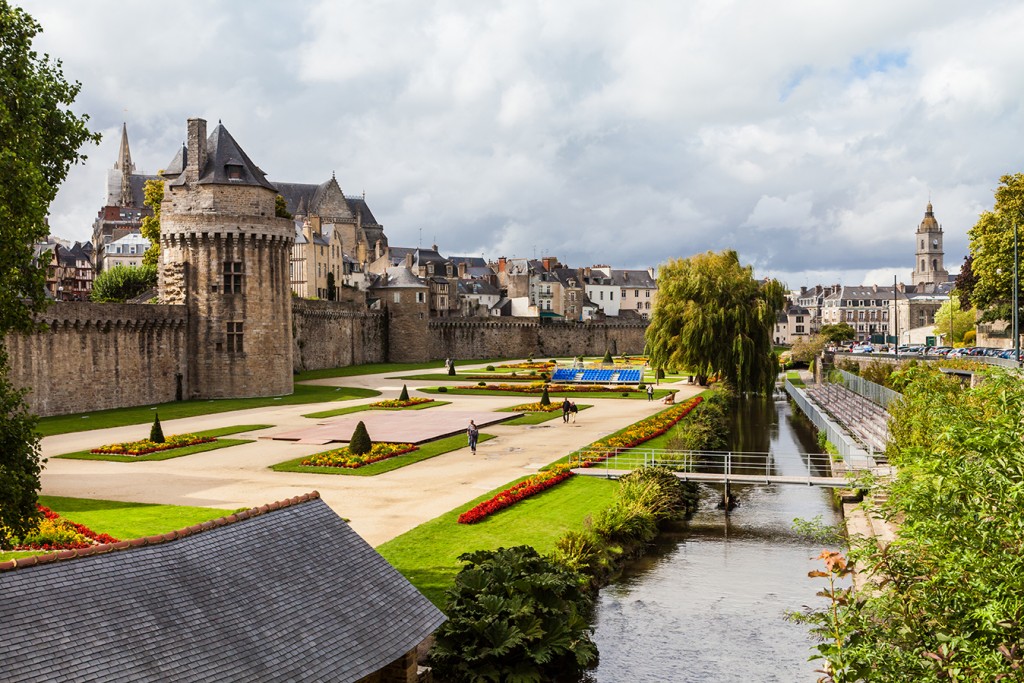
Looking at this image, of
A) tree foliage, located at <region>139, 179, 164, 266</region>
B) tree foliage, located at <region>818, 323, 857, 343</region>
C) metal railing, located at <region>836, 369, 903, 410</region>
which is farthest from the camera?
tree foliage, located at <region>818, 323, 857, 343</region>

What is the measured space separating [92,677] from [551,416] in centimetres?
3498

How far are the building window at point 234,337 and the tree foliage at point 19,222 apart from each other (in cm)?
3378

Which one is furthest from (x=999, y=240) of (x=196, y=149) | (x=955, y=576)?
(x=955, y=576)

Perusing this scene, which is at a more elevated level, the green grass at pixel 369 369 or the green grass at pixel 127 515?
the green grass at pixel 369 369

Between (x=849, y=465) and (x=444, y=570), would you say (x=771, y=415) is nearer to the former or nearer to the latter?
(x=849, y=465)

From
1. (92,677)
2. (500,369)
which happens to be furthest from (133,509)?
(500,369)

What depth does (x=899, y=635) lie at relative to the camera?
31.2ft

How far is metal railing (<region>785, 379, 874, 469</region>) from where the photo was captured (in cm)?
2733

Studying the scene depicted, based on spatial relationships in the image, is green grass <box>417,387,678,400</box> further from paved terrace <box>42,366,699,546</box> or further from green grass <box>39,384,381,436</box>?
paved terrace <box>42,366,699,546</box>

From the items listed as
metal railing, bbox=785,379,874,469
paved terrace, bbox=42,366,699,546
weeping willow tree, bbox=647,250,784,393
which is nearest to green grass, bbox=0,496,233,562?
paved terrace, bbox=42,366,699,546

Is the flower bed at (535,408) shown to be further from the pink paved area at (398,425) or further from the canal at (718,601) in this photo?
the canal at (718,601)

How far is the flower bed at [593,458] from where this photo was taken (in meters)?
21.3

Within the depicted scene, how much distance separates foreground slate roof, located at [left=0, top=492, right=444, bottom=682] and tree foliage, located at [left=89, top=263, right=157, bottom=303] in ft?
207

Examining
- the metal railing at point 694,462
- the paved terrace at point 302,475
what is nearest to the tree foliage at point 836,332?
the paved terrace at point 302,475
